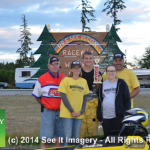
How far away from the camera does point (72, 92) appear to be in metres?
3.44

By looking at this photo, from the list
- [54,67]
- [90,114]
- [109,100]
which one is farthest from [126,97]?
[54,67]

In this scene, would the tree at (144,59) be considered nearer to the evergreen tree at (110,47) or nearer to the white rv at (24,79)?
the white rv at (24,79)

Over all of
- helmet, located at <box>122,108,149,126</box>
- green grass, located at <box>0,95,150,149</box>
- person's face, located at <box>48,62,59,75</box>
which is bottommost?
green grass, located at <box>0,95,150,149</box>

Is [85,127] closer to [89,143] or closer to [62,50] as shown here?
[89,143]

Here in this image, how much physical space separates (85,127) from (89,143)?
2.68 ft

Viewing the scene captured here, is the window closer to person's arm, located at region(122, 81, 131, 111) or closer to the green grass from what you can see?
the green grass

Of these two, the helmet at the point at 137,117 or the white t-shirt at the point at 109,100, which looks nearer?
the helmet at the point at 137,117

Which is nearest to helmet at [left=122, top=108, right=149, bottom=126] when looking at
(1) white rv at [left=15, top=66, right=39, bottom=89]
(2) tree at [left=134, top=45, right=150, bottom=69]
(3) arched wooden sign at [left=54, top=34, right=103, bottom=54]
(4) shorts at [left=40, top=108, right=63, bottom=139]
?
(4) shorts at [left=40, top=108, right=63, bottom=139]

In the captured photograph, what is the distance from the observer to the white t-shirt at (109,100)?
344 centimetres

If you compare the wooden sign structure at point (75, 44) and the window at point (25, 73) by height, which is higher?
the wooden sign structure at point (75, 44)

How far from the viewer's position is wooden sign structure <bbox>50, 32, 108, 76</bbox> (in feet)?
24.3

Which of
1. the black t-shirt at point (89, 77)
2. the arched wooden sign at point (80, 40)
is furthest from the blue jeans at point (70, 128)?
the arched wooden sign at point (80, 40)

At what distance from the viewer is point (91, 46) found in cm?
752

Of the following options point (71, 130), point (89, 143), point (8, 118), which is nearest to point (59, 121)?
point (71, 130)
